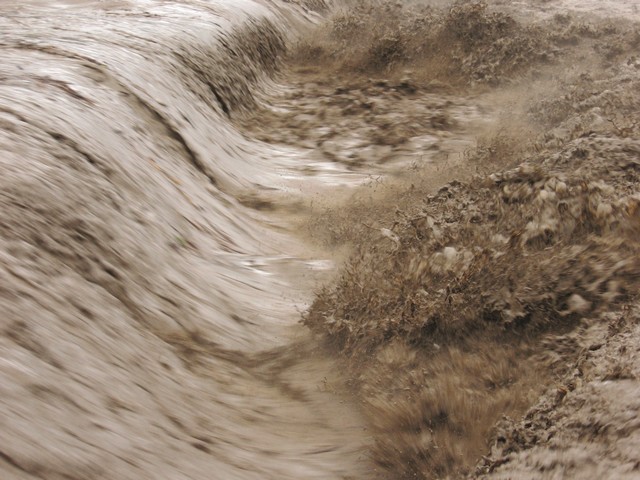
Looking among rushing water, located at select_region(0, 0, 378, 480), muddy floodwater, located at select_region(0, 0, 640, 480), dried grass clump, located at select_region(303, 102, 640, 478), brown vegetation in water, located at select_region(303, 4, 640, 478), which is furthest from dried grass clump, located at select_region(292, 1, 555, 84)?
dried grass clump, located at select_region(303, 102, 640, 478)

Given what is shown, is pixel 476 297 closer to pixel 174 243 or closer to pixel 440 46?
pixel 174 243

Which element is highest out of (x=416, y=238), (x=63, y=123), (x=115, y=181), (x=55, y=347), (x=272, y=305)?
(x=63, y=123)

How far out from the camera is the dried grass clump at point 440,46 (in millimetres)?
6734

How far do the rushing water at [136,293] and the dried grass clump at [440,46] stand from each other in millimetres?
2766

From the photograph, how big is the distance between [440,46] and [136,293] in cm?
529

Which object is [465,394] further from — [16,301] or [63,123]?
[63,123]

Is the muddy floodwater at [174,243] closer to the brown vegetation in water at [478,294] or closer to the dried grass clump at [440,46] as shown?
the brown vegetation in water at [478,294]

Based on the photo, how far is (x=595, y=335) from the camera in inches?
92.8

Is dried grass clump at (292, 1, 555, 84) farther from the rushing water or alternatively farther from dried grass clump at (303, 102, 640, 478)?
dried grass clump at (303, 102, 640, 478)

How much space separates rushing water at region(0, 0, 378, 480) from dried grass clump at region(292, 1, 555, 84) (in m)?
2.77

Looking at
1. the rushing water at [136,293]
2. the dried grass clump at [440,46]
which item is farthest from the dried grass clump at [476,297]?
the dried grass clump at [440,46]

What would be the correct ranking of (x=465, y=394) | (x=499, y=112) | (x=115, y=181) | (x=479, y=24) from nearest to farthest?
(x=465, y=394), (x=115, y=181), (x=499, y=112), (x=479, y=24)

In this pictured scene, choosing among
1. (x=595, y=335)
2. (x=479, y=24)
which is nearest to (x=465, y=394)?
(x=595, y=335)

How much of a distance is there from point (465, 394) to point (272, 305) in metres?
1.12
